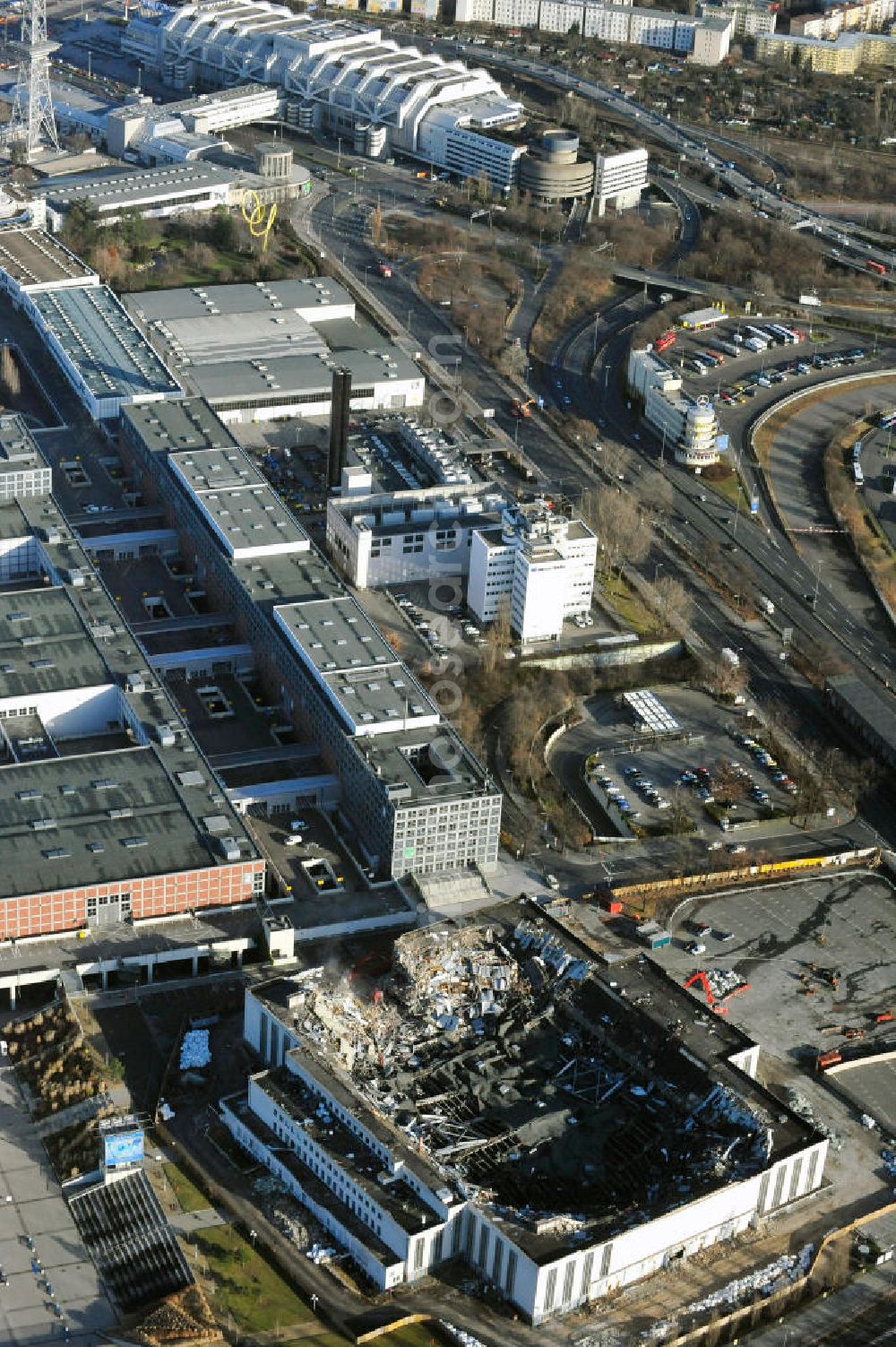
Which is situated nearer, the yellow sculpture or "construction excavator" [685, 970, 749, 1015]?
"construction excavator" [685, 970, 749, 1015]

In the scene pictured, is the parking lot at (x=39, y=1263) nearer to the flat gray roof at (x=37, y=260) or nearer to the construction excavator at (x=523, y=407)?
the construction excavator at (x=523, y=407)

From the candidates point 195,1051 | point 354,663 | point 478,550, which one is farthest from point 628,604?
point 195,1051

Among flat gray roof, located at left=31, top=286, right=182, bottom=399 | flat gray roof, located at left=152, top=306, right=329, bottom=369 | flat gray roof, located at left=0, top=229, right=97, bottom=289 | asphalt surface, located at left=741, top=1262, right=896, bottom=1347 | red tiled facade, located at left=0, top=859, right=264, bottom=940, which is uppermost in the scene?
flat gray roof, located at left=31, top=286, right=182, bottom=399

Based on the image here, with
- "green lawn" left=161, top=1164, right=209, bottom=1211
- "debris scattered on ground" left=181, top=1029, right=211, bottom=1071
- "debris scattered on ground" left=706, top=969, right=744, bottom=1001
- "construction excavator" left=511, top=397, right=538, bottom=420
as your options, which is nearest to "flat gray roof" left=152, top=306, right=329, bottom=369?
"construction excavator" left=511, top=397, right=538, bottom=420

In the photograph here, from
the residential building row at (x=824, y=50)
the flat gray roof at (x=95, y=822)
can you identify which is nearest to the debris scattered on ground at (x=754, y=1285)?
the flat gray roof at (x=95, y=822)

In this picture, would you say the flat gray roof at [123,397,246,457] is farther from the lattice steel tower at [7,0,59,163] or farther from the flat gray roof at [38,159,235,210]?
the lattice steel tower at [7,0,59,163]

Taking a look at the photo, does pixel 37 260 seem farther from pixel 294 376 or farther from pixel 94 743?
pixel 94 743
